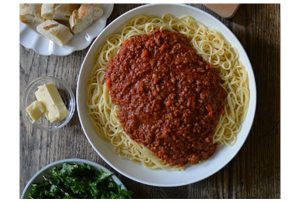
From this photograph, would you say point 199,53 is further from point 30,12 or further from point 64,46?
point 30,12

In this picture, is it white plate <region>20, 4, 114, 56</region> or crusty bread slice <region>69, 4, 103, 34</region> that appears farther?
white plate <region>20, 4, 114, 56</region>

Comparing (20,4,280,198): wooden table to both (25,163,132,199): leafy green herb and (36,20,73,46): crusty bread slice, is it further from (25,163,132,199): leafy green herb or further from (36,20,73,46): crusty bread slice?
(36,20,73,46): crusty bread slice

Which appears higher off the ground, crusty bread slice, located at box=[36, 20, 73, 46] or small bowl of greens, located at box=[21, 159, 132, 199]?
crusty bread slice, located at box=[36, 20, 73, 46]

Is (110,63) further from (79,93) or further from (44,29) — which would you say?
(44,29)

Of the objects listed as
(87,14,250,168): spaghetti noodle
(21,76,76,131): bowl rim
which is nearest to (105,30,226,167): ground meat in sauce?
(87,14,250,168): spaghetti noodle

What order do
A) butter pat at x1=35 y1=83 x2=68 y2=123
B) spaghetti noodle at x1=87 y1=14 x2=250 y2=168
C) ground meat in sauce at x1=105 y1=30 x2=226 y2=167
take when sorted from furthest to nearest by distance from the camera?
butter pat at x1=35 y1=83 x2=68 y2=123, spaghetti noodle at x1=87 y1=14 x2=250 y2=168, ground meat in sauce at x1=105 y1=30 x2=226 y2=167

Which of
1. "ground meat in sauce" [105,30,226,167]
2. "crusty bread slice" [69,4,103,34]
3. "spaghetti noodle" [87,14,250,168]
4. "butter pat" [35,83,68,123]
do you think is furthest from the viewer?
"butter pat" [35,83,68,123]
